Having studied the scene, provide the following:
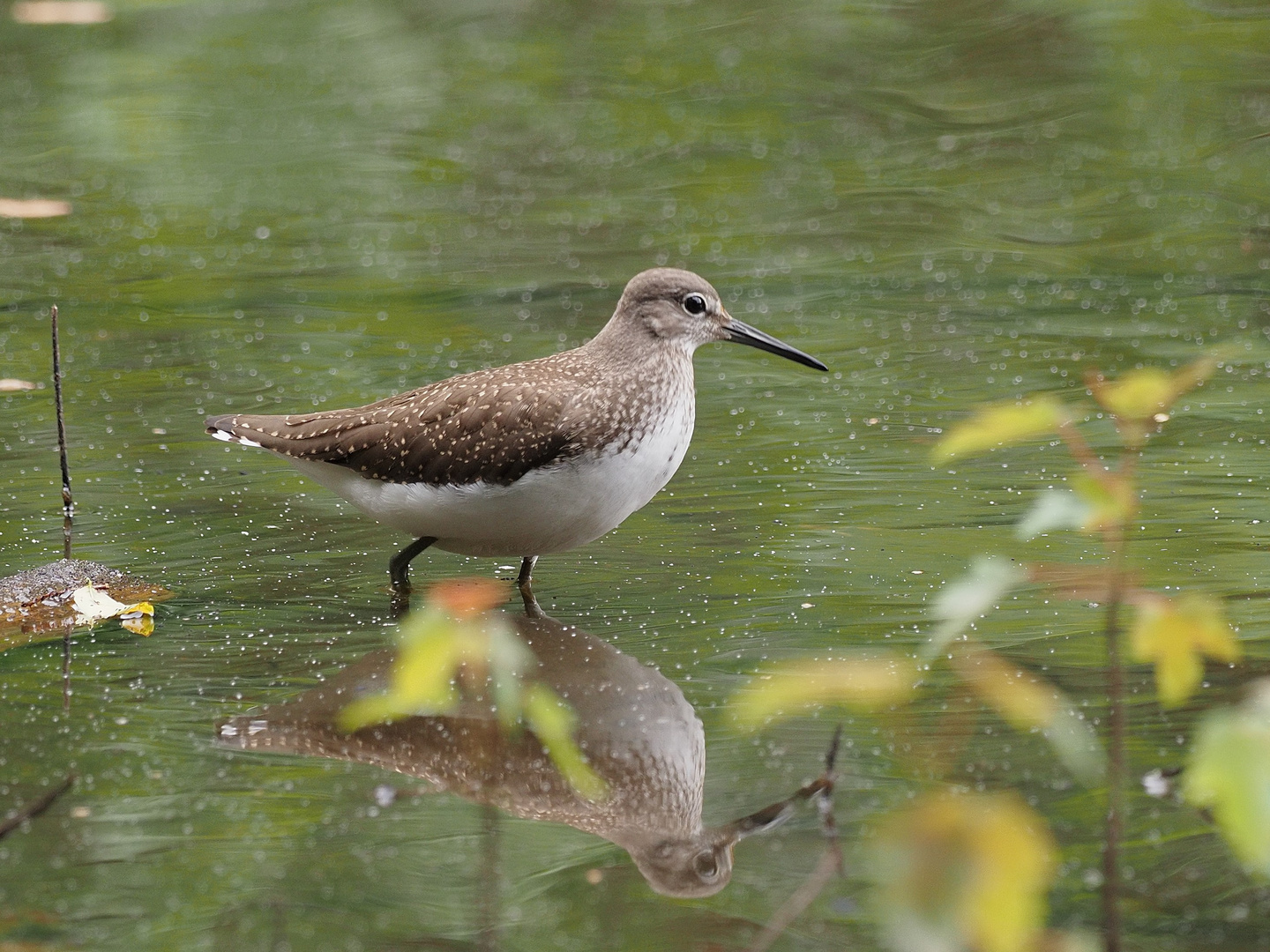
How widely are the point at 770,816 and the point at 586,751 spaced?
63 cm

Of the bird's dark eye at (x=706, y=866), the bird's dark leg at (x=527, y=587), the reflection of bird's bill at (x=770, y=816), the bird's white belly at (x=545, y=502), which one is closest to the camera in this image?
the bird's dark eye at (x=706, y=866)

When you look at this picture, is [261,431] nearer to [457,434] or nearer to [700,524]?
[457,434]

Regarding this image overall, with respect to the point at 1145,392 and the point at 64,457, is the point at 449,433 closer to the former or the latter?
the point at 64,457

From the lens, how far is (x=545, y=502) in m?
5.30

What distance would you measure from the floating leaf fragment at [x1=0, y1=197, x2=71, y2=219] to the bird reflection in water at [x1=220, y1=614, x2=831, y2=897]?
6.26m

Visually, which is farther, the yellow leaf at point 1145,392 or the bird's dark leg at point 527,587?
the bird's dark leg at point 527,587

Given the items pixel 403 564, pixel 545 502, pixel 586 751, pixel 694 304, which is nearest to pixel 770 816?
pixel 586 751

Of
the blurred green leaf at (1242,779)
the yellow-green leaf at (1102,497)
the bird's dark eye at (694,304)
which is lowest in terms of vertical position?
the bird's dark eye at (694,304)

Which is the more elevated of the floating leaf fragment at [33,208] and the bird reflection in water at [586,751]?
the floating leaf fragment at [33,208]

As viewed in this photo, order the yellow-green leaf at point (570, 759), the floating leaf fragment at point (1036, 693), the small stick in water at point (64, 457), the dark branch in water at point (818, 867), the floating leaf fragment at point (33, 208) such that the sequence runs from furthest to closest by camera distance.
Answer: the floating leaf fragment at point (33, 208) < the small stick in water at point (64, 457) < the floating leaf fragment at point (1036, 693) < the dark branch in water at point (818, 867) < the yellow-green leaf at point (570, 759)

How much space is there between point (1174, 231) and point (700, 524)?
4.43 meters

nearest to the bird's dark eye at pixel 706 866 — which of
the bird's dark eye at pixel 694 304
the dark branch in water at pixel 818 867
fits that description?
the dark branch in water at pixel 818 867

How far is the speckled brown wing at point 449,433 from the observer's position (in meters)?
5.34

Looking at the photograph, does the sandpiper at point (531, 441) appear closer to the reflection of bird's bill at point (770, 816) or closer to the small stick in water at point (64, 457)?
the small stick in water at point (64, 457)
